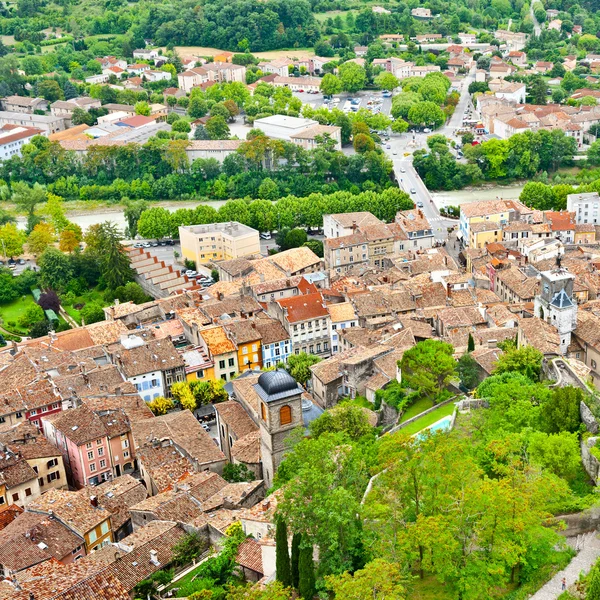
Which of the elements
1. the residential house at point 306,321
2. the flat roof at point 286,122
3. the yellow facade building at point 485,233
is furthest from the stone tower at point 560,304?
the flat roof at point 286,122

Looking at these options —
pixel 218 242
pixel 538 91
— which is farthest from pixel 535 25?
pixel 218 242

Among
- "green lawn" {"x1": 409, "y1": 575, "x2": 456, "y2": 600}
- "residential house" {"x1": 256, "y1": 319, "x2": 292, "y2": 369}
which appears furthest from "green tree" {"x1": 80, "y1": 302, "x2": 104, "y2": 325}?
"green lawn" {"x1": 409, "y1": 575, "x2": 456, "y2": 600}

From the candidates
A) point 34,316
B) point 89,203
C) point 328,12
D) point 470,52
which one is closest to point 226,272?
point 34,316

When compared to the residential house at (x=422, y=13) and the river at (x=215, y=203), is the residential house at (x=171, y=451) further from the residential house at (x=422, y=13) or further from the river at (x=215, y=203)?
the residential house at (x=422, y=13)

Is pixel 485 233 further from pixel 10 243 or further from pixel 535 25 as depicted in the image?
pixel 535 25

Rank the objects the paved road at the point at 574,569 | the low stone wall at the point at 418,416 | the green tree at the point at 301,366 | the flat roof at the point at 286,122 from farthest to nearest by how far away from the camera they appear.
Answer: the flat roof at the point at 286,122, the green tree at the point at 301,366, the low stone wall at the point at 418,416, the paved road at the point at 574,569
